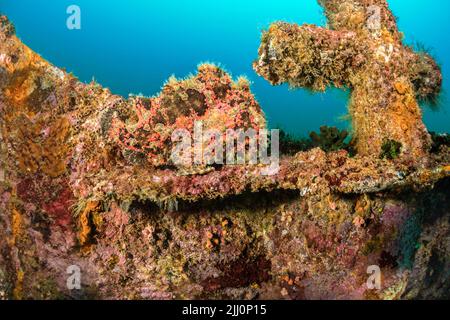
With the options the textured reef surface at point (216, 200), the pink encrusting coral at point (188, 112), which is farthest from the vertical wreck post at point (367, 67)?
the pink encrusting coral at point (188, 112)

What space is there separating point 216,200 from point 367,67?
124 inches

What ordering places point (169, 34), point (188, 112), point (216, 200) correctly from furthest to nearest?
point (169, 34)
point (216, 200)
point (188, 112)

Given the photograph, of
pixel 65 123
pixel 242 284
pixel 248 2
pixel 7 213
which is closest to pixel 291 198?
pixel 242 284

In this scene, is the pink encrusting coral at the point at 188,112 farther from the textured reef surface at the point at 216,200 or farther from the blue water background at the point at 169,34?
the blue water background at the point at 169,34

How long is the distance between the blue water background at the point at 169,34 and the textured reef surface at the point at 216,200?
71.1 meters

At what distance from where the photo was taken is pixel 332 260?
539cm

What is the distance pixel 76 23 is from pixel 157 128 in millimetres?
2142

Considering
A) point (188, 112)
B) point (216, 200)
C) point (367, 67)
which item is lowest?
point (216, 200)

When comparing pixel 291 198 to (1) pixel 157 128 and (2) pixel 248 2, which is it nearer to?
(1) pixel 157 128

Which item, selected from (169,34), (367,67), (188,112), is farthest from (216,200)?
(169,34)

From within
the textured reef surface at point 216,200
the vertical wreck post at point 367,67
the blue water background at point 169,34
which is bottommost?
the textured reef surface at point 216,200

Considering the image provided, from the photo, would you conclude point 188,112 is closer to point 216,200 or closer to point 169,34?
point 216,200

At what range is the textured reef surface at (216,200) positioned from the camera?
4.94 metres

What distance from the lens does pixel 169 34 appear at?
13688cm
